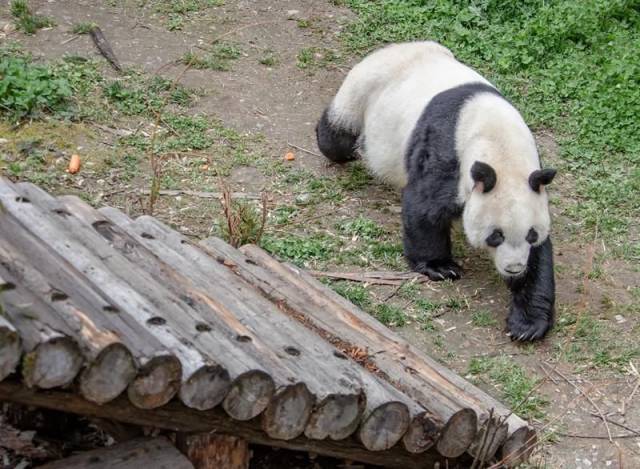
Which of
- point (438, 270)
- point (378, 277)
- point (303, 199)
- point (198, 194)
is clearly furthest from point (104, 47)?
point (438, 270)

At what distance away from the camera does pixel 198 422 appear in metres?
3.86

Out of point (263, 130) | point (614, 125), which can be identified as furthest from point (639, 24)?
point (263, 130)

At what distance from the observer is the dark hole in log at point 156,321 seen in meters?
3.76

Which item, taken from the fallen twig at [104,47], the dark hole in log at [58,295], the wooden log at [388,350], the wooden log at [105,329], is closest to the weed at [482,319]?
the wooden log at [388,350]

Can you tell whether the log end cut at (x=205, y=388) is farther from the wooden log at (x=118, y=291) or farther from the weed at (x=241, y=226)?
the weed at (x=241, y=226)

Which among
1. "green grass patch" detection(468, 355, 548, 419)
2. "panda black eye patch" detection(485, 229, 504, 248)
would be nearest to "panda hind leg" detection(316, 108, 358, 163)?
"panda black eye patch" detection(485, 229, 504, 248)

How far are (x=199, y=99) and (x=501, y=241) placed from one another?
11.2ft

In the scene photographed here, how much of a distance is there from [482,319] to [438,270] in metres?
0.52

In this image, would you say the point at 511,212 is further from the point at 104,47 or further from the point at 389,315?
the point at 104,47

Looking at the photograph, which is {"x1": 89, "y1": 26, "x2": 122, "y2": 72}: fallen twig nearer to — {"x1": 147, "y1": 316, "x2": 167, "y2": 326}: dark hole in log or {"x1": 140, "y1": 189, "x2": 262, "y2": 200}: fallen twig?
{"x1": 140, "y1": 189, "x2": 262, "y2": 200}: fallen twig

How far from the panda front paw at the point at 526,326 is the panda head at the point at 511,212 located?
0.25 meters

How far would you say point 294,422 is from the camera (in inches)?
151

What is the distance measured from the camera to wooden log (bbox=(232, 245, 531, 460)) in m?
4.34

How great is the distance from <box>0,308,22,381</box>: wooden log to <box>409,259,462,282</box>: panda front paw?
3.88 metres
